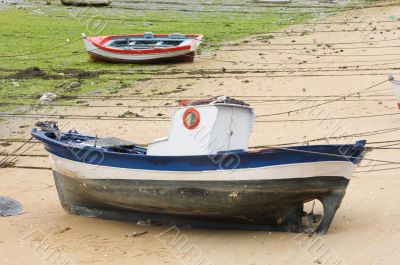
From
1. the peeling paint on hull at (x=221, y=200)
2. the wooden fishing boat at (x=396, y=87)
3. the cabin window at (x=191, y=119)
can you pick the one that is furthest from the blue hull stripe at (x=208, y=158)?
the wooden fishing boat at (x=396, y=87)

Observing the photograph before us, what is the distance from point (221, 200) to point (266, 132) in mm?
5586

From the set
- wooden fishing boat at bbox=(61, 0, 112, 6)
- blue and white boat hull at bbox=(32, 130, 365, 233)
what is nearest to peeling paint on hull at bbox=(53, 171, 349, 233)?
blue and white boat hull at bbox=(32, 130, 365, 233)

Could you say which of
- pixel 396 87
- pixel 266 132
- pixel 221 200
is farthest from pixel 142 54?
pixel 221 200

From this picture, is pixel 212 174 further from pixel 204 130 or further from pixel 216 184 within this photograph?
pixel 204 130

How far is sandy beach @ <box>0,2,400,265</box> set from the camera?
440 inches

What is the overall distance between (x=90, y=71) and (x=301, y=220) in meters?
Answer: 13.8

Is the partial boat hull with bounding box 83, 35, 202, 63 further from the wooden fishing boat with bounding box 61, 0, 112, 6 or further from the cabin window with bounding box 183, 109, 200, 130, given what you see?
the cabin window with bounding box 183, 109, 200, 130

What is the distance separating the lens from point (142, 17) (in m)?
35.4

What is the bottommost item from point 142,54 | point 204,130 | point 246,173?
point 246,173

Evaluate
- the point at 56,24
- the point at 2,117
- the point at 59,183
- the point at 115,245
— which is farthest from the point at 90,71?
the point at 115,245

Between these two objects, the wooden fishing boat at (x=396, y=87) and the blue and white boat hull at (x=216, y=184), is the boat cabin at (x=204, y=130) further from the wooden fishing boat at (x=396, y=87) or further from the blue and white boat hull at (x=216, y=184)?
the wooden fishing boat at (x=396, y=87)

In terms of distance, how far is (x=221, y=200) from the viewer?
11523 mm

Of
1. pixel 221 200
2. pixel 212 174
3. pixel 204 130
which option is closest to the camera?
pixel 212 174

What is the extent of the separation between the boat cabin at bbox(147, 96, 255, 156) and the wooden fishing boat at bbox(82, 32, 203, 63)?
12782mm
